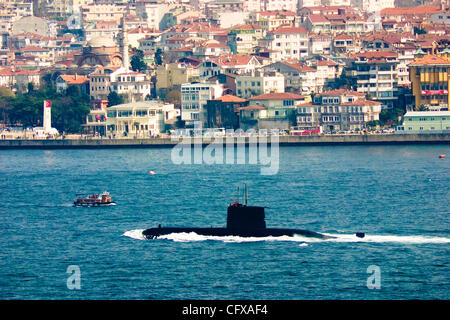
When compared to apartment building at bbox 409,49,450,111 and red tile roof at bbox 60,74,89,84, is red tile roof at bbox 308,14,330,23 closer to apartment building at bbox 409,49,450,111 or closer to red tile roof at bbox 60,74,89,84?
red tile roof at bbox 60,74,89,84

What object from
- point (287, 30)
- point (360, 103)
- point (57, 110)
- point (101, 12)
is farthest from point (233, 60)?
point (101, 12)

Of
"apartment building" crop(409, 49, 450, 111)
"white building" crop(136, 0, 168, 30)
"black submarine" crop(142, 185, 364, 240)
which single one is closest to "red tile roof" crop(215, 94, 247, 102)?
"apartment building" crop(409, 49, 450, 111)

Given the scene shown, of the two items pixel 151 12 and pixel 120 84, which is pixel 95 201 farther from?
pixel 151 12

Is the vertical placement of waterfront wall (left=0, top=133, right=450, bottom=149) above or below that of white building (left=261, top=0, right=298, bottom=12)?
below

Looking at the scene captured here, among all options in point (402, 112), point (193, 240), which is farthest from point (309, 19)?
point (193, 240)

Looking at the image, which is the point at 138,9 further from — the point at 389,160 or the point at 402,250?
the point at 402,250

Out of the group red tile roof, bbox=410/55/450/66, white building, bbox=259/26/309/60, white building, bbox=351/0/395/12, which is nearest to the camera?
red tile roof, bbox=410/55/450/66
